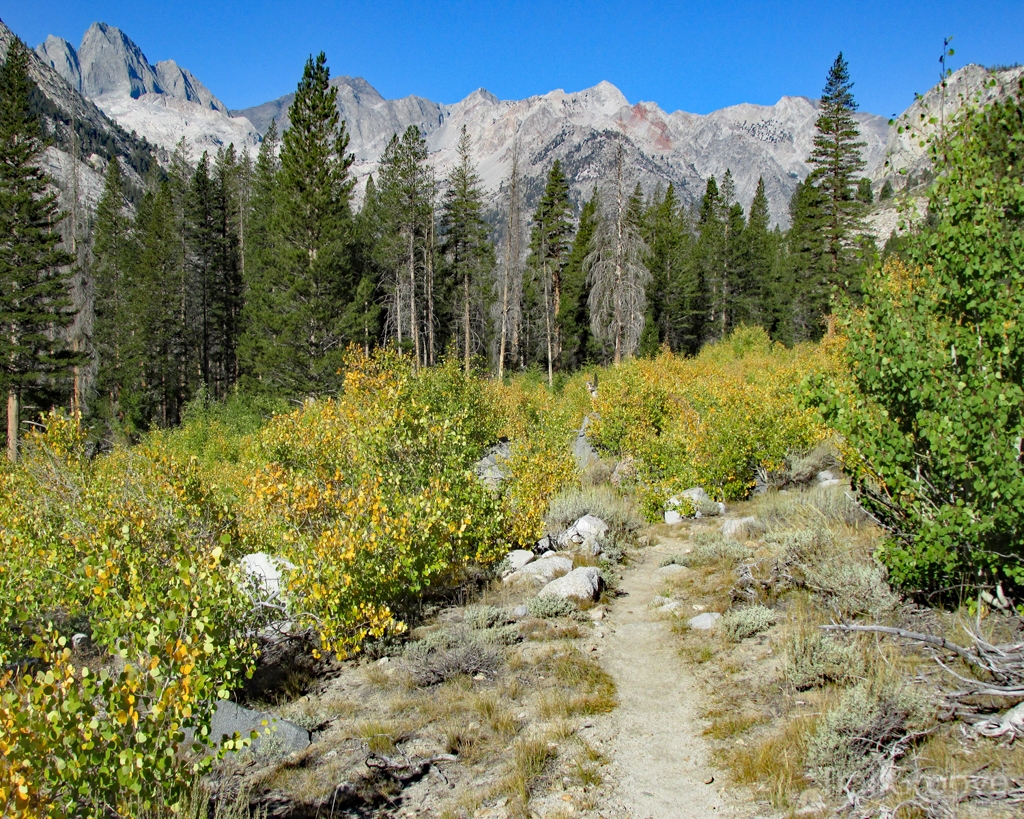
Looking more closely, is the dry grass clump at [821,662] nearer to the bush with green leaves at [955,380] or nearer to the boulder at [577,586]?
the bush with green leaves at [955,380]

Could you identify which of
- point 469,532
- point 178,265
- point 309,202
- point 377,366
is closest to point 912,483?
point 469,532

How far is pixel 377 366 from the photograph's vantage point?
16.1 metres

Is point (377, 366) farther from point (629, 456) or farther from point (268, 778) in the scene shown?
point (268, 778)

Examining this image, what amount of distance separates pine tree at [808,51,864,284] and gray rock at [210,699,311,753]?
3140 centimetres

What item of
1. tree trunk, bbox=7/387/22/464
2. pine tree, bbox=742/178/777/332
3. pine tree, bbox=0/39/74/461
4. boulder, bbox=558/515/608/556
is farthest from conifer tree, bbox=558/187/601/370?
boulder, bbox=558/515/608/556

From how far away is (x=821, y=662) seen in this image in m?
4.79

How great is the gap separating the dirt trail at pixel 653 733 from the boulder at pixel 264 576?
335 centimetres

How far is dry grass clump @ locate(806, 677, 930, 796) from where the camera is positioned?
3.46m

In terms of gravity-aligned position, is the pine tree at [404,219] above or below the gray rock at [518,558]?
above

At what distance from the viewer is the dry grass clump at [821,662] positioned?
177 inches

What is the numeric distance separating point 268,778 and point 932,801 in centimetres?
418

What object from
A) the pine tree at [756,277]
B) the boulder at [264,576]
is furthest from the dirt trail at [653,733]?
the pine tree at [756,277]

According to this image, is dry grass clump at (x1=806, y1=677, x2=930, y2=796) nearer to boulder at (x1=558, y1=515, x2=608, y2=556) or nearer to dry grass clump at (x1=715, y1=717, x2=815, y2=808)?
dry grass clump at (x1=715, y1=717, x2=815, y2=808)

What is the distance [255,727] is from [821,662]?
14.9ft
